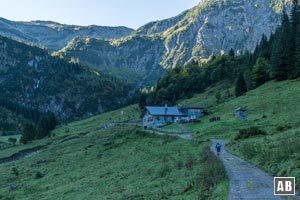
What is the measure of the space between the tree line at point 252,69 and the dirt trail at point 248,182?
259 ft

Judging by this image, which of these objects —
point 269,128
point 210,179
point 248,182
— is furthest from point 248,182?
point 269,128

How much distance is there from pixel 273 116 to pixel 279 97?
17872 millimetres

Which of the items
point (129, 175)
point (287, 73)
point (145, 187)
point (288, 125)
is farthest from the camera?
point (287, 73)

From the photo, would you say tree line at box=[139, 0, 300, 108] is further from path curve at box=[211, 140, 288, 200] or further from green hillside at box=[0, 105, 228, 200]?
path curve at box=[211, 140, 288, 200]

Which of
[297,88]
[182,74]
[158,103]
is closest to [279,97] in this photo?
[297,88]

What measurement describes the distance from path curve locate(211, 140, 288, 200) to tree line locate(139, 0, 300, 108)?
79.0m

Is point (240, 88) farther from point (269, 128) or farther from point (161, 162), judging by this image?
point (161, 162)

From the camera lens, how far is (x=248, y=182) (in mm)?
27047

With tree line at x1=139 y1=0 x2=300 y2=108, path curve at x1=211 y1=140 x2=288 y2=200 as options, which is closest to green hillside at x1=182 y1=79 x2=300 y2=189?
path curve at x1=211 y1=140 x2=288 y2=200

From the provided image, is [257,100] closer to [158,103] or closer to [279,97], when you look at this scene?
[279,97]

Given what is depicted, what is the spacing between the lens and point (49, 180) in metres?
57.9
